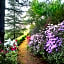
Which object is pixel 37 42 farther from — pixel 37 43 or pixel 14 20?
pixel 14 20

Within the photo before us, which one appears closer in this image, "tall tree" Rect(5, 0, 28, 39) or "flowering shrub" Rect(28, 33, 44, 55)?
"flowering shrub" Rect(28, 33, 44, 55)

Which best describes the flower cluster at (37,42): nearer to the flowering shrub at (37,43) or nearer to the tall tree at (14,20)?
the flowering shrub at (37,43)

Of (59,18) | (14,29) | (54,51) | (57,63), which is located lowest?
(14,29)

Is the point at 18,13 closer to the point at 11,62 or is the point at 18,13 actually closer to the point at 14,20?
the point at 14,20

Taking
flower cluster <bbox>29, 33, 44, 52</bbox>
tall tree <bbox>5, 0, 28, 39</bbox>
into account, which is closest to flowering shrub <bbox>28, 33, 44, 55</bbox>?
flower cluster <bbox>29, 33, 44, 52</bbox>

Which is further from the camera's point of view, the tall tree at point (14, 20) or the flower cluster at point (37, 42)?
the tall tree at point (14, 20)

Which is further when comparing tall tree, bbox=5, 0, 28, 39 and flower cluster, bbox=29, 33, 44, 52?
tall tree, bbox=5, 0, 28, 39

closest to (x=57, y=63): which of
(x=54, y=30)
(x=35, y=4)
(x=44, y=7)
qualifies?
(x=54, y=30)

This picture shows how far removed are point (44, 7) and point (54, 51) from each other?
7884 millimetres

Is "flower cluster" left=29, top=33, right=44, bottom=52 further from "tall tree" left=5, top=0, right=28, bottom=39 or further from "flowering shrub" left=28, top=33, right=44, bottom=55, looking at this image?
"tall tree" left=5, top=0, right=28, bottom=39

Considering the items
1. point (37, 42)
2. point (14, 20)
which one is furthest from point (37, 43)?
point (14, 20)

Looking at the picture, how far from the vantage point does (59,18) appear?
24.3ft

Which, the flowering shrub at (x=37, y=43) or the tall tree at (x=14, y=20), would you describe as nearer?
the flowering shrub at (x=37, y=43)

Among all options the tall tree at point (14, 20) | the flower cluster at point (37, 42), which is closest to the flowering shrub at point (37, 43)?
the flower cluster at point (37, 42)
